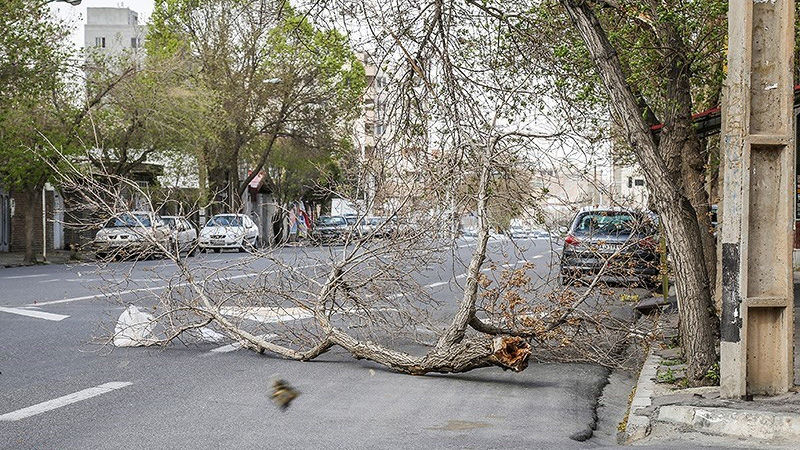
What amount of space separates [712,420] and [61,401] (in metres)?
4.65

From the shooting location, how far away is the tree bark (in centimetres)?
909

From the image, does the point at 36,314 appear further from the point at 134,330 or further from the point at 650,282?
the point at 650,282

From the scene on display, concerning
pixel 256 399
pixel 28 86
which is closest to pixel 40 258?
pixel 28 86

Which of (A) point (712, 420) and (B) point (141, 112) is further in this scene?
(B) point (141, 112)

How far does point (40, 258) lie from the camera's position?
124 ft

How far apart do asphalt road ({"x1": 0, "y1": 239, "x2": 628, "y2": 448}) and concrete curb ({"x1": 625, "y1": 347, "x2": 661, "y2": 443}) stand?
0.31 metres

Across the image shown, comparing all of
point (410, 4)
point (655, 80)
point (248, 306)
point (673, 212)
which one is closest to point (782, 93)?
point (673, 212)

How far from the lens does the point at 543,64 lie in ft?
44.8

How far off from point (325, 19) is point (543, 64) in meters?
2.92

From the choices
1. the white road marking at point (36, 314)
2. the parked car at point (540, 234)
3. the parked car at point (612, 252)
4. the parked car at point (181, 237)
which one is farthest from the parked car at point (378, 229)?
the white road marking at point (36, 314)

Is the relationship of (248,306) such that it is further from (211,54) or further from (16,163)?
(211,54)

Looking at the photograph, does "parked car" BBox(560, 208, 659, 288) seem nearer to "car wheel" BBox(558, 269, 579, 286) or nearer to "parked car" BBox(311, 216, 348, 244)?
"car wheel" BBox(558, 269, 579, 286)

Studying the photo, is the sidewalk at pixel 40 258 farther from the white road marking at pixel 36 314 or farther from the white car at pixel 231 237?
the white road marking at pixel 36 314

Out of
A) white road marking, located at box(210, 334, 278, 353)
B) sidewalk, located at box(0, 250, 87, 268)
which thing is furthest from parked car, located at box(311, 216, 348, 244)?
sidewalk, located at box(0, 250, 87, 268)
